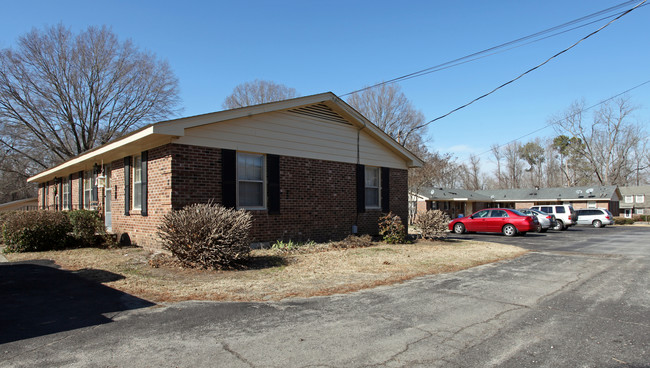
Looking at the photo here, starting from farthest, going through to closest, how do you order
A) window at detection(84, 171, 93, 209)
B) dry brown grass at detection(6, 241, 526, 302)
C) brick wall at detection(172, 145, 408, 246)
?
1. window at detection(84, 171, 93, 209)
2. brick wall at detection(172, 145, 408, 246)
3. dry brown grass at detection(6, 241, 526, 302)

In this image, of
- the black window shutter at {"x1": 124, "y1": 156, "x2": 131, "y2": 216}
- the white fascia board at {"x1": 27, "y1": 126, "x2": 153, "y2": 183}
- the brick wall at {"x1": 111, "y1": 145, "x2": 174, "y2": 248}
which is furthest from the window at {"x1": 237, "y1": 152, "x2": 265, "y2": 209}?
the black window shutter at {"x1": 124, "y1": 156, "x2": 131, "y2": 216}

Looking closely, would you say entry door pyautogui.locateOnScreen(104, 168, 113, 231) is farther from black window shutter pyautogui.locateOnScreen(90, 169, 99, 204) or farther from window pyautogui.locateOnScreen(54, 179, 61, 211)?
window pyautogui.locateOnScreen(54, 179, 61, 211)

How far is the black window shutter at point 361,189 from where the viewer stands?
1413 cm

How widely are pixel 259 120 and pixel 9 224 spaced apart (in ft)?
23.8

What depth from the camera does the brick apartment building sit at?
392 inches

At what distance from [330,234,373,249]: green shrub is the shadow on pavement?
6312 millimetres

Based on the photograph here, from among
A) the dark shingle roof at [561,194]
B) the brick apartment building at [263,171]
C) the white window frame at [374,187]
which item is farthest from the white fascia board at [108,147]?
the dark shingle roof at [561,194]

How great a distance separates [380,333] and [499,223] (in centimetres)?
1796

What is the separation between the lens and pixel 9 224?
34.8ft

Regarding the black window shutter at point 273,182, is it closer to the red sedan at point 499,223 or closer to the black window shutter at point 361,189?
the black window shutter at point 361,189

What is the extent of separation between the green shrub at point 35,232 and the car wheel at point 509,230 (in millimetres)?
18833

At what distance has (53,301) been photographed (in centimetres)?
561

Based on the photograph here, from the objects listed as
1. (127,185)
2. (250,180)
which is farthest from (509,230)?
(127,185)

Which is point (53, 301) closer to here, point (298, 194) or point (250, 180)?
point (250, 180)
